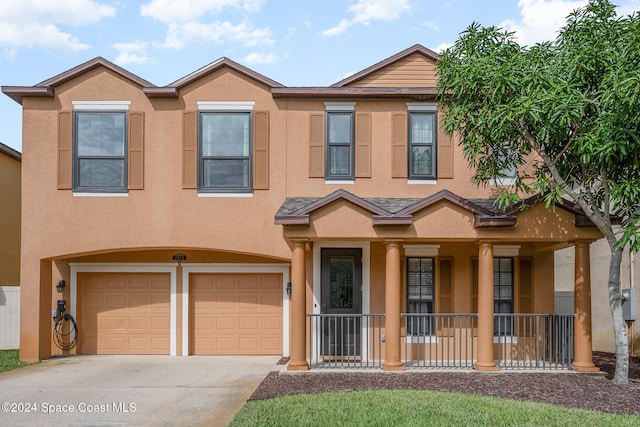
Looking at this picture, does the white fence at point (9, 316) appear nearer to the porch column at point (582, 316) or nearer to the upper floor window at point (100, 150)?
the upper floor window at point (100, 150)

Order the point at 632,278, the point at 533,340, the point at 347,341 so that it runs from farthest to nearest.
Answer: the point at 632,278 < the point at 533,340 < the point at 347,341

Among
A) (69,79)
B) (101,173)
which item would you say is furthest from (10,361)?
(69,79)

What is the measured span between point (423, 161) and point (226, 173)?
4384 mm

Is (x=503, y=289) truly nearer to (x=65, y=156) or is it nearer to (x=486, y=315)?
(x=486, y=315)

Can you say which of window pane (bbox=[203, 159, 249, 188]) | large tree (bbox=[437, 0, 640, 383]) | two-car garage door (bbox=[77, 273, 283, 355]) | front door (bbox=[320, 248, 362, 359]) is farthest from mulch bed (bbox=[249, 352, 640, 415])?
window pane (bbox=[203, 159, 249, 188])

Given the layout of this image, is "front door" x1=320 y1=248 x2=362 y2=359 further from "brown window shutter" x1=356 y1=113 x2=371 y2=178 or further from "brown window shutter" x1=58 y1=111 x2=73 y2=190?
"brown window shutter" x1=58 y1=111 x2=73 y2=190

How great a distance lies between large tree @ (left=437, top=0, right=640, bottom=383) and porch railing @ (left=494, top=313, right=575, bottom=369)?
1.35m

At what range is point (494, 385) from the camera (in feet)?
32.4

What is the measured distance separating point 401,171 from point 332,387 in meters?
5.27

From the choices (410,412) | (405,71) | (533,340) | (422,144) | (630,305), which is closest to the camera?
(410,412)

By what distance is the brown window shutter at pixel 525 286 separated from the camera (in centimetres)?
1287

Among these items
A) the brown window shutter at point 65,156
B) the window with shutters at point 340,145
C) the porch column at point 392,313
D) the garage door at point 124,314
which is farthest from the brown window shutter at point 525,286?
the brown window shutter at point 65,156

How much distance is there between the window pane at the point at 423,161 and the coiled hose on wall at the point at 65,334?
8685mm

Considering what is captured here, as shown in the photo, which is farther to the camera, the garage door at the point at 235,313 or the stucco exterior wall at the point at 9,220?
the stucco exterior wall at the point at 9,220
